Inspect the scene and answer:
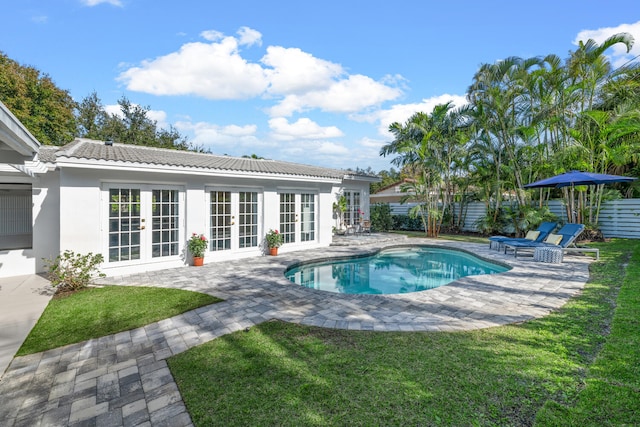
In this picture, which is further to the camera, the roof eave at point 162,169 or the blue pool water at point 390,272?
the blue pool water at point 390,272

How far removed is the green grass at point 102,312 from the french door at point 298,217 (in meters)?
6.37

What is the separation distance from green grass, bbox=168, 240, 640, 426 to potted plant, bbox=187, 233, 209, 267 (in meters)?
5.91

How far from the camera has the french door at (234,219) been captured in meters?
10.8

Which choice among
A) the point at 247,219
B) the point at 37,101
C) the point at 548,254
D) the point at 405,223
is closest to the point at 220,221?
the point at 247,219

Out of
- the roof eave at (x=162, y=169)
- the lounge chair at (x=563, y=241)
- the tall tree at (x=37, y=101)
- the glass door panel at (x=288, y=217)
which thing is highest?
the tall tree at (x=37, y=101)

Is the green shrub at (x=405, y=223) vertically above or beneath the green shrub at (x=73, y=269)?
above

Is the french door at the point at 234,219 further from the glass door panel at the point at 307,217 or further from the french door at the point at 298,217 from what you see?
the glass door panel at the point at 307,217

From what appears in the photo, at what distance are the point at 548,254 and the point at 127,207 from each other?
543 inches

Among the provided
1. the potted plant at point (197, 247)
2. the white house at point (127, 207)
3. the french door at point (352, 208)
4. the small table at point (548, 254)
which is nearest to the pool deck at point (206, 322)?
the small table at point (548, 254)

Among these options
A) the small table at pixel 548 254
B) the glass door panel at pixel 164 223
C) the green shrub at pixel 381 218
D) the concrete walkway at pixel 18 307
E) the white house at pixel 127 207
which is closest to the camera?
the concrete walkway at pixel 18 307

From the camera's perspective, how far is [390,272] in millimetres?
10648

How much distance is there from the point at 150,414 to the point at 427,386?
283 cm

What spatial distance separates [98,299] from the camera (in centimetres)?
652

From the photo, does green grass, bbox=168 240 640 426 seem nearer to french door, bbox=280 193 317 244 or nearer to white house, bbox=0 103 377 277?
white house, bbox=0 103 377 277
